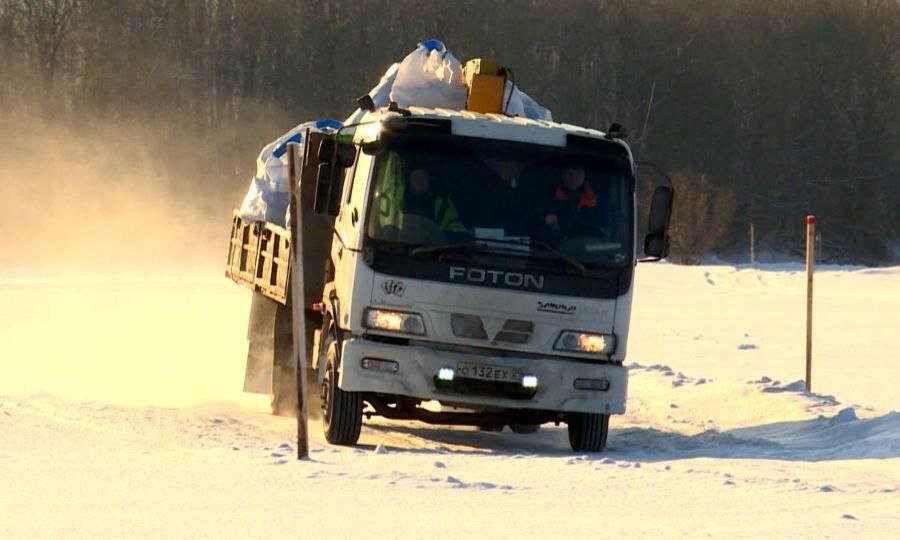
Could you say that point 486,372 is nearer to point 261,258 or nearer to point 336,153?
point 336,153

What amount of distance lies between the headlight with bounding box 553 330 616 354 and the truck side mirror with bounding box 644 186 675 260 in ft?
2.31

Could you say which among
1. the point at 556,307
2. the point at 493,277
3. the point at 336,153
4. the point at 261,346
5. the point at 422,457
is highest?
the point at 336,153

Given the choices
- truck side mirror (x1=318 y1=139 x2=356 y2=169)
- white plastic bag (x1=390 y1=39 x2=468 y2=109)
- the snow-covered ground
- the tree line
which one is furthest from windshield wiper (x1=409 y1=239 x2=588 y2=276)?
the tree line

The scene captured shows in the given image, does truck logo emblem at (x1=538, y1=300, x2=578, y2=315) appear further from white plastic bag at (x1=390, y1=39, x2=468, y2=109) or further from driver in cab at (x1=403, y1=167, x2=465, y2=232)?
white plastic bag at (x1=390, y1=39, x2=468, y2=109)

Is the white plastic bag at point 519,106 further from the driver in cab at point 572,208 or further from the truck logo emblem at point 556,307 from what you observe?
the truck logo emblem at point 556,307

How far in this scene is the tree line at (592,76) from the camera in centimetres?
7381

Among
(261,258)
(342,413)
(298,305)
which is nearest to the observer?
(298,305)

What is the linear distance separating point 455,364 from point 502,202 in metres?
1.13

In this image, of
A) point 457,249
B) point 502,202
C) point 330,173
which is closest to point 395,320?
point 457,249

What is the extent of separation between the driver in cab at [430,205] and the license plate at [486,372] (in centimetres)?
92

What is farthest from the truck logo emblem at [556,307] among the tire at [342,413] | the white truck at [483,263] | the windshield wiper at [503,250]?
the tire at [342,413]

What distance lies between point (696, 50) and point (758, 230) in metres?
12.3

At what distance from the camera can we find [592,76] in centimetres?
8188

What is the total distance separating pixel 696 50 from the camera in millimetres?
83375
